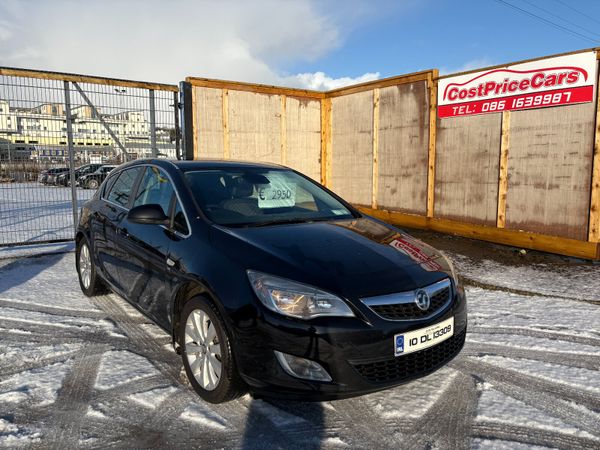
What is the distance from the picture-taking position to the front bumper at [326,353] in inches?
93.0

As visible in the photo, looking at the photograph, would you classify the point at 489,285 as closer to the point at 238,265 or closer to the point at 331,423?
the point at 331,423

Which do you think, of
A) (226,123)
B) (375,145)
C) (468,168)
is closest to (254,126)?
(226,123)

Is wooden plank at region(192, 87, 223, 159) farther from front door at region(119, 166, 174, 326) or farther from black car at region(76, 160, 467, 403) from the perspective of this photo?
black car at region(76, 160, 467, 403)

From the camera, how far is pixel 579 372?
132 inches

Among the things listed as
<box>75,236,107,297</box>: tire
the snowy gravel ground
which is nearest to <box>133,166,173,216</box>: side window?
the snowy gravel ground

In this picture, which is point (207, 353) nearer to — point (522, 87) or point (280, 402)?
point (280, 402)

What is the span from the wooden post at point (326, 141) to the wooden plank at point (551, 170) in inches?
199

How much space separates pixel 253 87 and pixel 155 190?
743cm

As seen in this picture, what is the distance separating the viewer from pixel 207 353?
280 centimetres

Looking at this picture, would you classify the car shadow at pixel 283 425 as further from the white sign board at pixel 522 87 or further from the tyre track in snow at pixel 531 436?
the white sign board at pixel 522 87

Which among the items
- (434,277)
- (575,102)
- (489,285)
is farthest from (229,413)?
(575,102)

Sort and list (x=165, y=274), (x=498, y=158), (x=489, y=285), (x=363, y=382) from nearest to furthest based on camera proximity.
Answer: (x=363, y=382) → (x=165, y=274) → (x=489, y=285) → (x=498, y=158)

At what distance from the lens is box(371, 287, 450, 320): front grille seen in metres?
2.46

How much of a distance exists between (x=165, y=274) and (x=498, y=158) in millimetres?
6761
